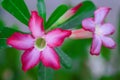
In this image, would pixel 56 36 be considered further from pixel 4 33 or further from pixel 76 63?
pixel 76 63

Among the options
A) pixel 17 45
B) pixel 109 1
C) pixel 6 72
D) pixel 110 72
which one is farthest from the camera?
pixel 109 1

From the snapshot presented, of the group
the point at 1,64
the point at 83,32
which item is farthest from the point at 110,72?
the point at 83,32

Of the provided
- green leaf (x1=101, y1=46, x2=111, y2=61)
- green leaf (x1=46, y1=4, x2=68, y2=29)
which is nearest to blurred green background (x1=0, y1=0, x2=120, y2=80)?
green leaf (x1=101, y1=46, x2=111, y2=61)

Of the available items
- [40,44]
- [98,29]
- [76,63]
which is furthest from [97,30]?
[76,63]

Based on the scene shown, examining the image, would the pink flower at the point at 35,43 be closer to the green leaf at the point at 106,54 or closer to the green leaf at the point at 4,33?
the green leaf at the point at 4,33

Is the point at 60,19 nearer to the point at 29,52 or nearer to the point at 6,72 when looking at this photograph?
the point at 29,52

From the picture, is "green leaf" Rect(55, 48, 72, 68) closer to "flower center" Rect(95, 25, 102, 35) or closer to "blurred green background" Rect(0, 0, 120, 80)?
"flower center" Rect(95, 25, 102, 35)
